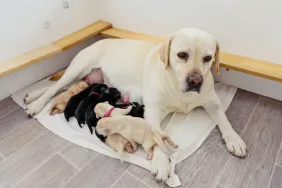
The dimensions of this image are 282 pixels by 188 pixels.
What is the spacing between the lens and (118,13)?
257cm

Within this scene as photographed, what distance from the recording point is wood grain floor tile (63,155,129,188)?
1.47 meters

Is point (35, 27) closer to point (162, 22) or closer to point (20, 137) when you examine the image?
point (20, 137)

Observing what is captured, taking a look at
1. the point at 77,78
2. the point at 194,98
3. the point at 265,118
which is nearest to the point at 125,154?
the point at 194,98

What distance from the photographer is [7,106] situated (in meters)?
2.14

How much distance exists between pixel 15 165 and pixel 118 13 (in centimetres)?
172

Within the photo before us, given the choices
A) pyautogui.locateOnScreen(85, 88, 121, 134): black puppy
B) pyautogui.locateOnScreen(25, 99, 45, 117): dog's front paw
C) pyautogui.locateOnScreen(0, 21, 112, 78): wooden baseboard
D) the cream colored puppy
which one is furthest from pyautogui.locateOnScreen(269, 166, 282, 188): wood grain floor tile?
pyautogui.locateOnScreen(0, 21, 112, 78): wooden baseboard

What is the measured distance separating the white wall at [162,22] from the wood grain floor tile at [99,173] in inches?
48.0

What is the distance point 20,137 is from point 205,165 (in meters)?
1.33

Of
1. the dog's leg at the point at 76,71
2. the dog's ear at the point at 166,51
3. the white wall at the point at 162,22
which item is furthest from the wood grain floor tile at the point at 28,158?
the dog's ear at the point at 166,51

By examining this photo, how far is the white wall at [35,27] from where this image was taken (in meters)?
2.05

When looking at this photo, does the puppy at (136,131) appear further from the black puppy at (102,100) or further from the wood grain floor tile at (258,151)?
the wood grain floor tile at (258,151)

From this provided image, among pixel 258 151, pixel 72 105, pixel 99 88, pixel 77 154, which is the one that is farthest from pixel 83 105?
pixel 258 151

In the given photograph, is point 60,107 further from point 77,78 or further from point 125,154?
point 125,154

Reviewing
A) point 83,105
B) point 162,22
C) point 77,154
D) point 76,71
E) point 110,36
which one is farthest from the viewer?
point 110,36
